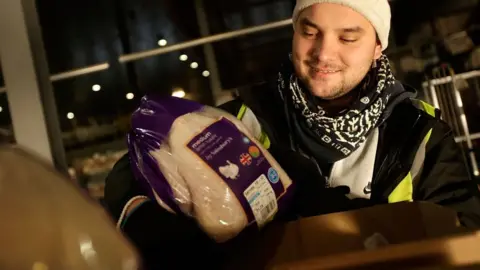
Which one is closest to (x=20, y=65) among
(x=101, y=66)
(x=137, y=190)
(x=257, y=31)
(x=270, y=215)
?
(x=101, y=66)

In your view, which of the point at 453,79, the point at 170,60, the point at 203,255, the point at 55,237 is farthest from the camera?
the point at 170,60

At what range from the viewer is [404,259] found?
494mm

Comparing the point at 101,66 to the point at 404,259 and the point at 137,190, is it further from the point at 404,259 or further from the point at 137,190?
the point at 404,259

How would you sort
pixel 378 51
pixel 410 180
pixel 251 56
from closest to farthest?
pixel 410 180, pixel 378 51, pixel 251 56

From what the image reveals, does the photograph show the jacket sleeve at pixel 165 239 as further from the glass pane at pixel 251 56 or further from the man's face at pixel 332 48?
the glass pane at pixel 251 56

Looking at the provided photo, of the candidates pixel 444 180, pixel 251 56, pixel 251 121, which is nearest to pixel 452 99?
pixel 251 56

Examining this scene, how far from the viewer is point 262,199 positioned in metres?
0.72

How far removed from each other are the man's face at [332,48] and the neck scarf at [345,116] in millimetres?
22

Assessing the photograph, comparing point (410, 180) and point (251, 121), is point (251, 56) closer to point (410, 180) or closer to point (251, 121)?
point (251, 121)

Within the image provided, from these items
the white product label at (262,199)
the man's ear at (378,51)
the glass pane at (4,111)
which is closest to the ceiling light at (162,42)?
the glass pane at (4,111)

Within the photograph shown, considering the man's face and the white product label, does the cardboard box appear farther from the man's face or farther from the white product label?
the man's face

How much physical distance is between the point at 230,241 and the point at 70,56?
125cm

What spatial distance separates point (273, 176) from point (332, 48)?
299 mm

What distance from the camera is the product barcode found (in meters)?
0.72
